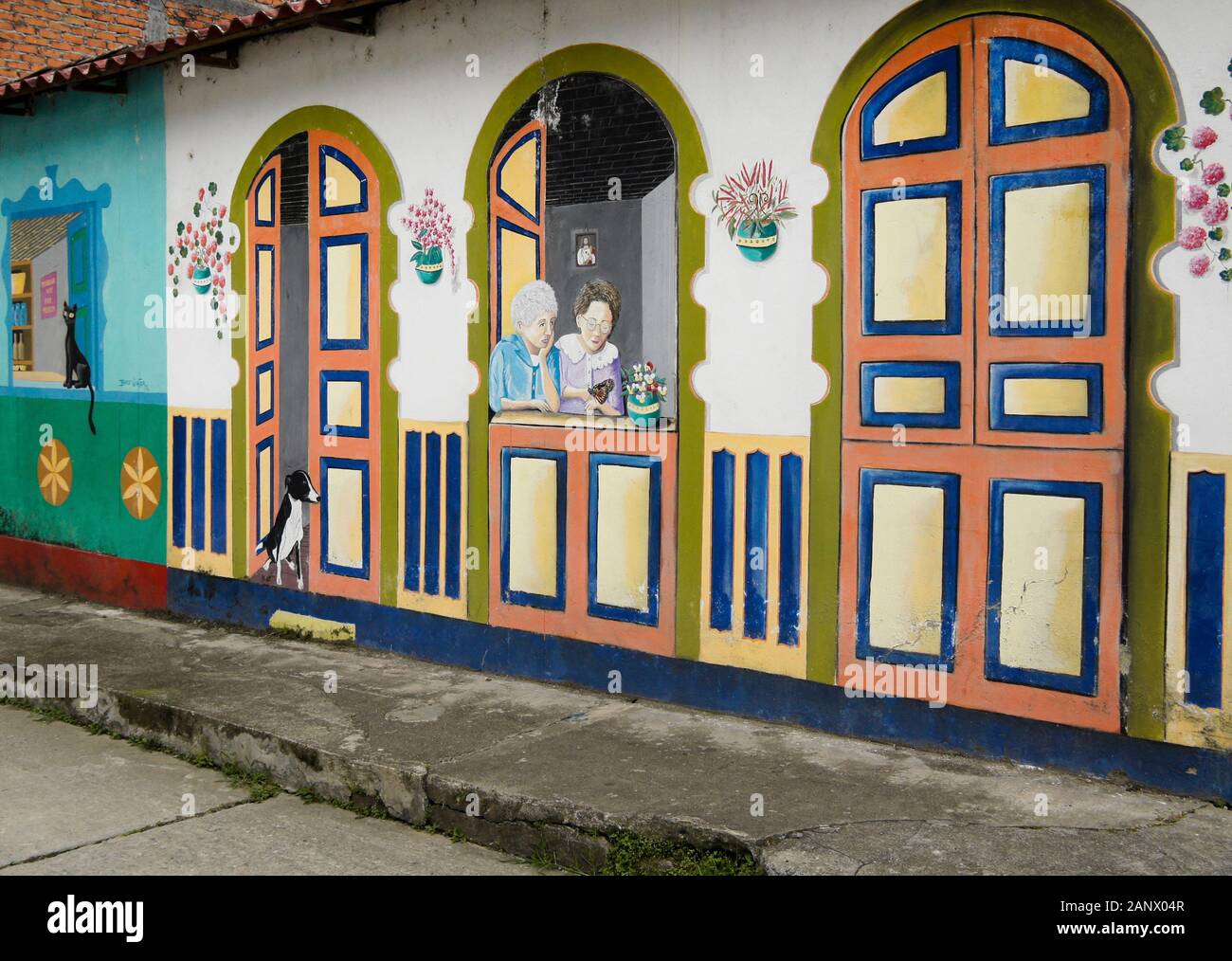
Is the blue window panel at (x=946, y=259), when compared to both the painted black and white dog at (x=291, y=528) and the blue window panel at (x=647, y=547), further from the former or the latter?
the painted black and white dog at (x=291, y=528)

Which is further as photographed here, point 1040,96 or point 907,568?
point 907,568

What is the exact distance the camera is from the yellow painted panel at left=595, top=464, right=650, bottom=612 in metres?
6.22

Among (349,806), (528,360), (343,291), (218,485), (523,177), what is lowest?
(349,806)

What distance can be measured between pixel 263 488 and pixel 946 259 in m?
4.56

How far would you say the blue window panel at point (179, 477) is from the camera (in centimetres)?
854

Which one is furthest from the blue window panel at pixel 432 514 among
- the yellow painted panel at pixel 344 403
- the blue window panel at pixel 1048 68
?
the blue window panel at pixel 1048 68

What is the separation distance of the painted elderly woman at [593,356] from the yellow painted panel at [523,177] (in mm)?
579

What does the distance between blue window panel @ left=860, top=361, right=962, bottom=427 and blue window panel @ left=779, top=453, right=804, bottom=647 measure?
40 cm

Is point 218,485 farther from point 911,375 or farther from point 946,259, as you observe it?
point 946,259

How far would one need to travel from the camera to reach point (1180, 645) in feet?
15.3

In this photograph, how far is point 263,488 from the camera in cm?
803

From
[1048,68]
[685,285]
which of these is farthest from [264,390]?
[1048,68]

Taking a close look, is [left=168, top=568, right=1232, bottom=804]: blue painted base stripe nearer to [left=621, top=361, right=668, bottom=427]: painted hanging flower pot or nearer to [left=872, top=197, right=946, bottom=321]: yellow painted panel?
[left=621, top=361, right=668, bottom=427]: painted hanging flower pot

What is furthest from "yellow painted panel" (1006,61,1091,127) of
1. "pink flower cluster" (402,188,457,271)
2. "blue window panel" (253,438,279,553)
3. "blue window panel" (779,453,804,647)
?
"blue window panel" (253,438,279,553)
